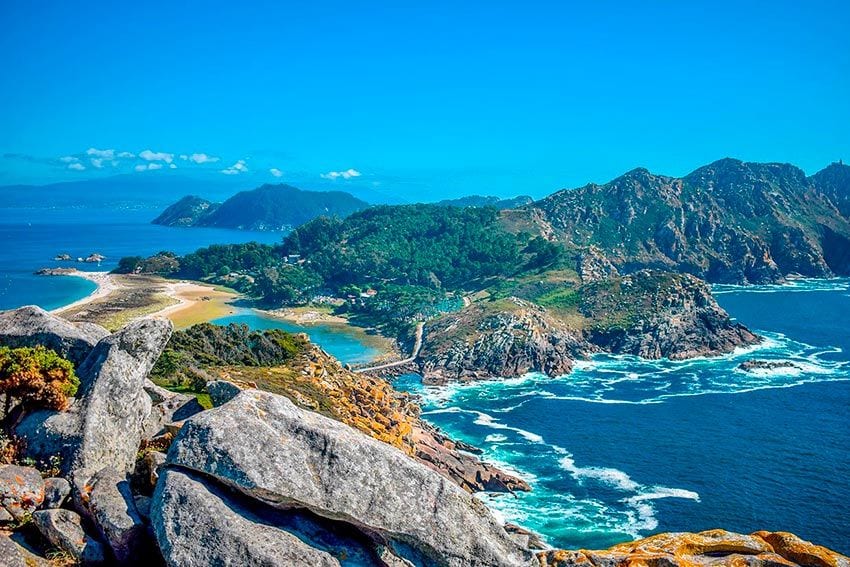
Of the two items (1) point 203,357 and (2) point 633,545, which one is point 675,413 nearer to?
(1) point 203,357

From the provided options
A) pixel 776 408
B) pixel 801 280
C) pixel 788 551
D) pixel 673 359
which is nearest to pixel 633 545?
pixel 788 551

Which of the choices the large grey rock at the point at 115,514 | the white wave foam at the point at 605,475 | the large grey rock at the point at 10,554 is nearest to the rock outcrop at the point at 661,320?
the white wave foam at the point at 605,475

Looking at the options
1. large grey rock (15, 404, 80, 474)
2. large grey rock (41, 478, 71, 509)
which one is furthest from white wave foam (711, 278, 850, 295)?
large grey rock (41, 478, 71, 509)

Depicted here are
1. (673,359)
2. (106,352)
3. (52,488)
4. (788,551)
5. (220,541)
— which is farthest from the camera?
(673,359)

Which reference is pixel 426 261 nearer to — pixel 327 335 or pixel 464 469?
pixel 327 335

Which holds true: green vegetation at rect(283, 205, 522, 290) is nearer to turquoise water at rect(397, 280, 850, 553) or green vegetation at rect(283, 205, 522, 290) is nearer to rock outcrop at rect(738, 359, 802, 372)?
turquoise water at rect(397, 280, 850, 553)

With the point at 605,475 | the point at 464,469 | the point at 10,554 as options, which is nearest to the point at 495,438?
the point at 605,475

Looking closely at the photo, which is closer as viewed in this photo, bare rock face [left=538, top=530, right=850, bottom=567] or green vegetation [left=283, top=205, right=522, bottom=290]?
bare rock face [left=538, top=530, right=850, bottom=567]
